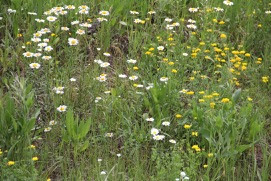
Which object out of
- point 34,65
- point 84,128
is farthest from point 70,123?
point 34,65

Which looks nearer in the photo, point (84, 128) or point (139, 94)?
point (84, 128)

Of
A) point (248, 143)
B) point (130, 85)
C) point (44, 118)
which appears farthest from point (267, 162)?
point (44, 118)

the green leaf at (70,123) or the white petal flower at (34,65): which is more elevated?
the white petal flower at (34,65)

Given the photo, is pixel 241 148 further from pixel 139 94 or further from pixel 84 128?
pixel 84 128

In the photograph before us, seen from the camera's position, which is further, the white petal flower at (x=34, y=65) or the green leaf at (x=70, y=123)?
the white petal flower at (x=34, y=65)

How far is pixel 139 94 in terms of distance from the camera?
442 cm

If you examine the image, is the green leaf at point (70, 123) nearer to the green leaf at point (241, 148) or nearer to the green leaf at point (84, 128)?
the green leaf at point (84, 128)

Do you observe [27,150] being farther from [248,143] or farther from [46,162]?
[248,143]

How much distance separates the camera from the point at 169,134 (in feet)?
13.6

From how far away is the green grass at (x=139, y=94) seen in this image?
385 cm

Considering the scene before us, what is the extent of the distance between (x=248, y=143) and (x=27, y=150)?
1550 millimetres

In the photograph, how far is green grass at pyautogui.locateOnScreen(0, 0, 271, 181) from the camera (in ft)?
12.6

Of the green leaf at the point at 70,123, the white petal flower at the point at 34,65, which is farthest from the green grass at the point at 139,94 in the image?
the white petal flower at the point at 34,65

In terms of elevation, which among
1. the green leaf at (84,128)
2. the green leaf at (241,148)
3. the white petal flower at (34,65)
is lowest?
the green leaf at (241,148)
